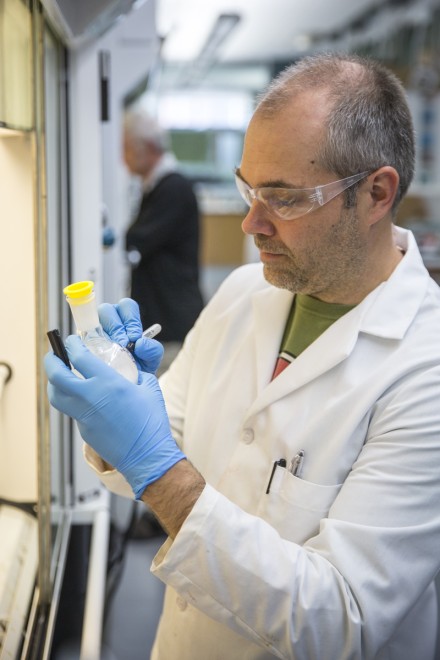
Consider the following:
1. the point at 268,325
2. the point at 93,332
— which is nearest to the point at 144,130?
the point at 268,325

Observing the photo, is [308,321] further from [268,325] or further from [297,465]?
[297,465]

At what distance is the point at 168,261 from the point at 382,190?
2.08 m

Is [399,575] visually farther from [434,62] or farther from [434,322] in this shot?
[434,62]

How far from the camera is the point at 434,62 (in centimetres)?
597

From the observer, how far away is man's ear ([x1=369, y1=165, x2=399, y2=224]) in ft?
3.66

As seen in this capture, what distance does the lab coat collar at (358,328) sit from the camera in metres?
1.11

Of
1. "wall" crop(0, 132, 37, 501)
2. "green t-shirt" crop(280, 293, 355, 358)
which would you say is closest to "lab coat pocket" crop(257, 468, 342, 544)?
"green t-shirt" crop(280, 293, 355, 358)

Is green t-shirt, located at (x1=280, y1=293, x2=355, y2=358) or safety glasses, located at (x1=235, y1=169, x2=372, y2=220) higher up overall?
safety glasses, located at (x1=235, y1=169, x2=372, y2=220)

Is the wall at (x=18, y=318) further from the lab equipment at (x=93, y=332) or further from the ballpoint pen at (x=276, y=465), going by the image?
the ballpoint pen at (x=276, y=465)

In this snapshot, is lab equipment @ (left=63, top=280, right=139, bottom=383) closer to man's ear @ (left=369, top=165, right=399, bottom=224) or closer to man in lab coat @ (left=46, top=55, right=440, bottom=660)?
man in lab coat @ (left=46, top=55, right=440, bottom=660)

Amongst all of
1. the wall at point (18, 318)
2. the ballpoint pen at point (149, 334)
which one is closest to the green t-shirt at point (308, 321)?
the ballpoint pen at point (149, 334)

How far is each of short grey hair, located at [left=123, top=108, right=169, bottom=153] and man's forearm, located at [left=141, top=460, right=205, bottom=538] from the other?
259 cm

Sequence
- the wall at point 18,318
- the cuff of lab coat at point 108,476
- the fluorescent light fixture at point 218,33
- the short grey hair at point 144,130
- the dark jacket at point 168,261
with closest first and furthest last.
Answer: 1. the cuff of lab coat at point 108,476
2. the wall at point 18,318
3. the dark jacket at point 168,261
4. the short grey hair at point 144,130
5. the fluorescent light fixture at point 218,33

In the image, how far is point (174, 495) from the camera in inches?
36.8
